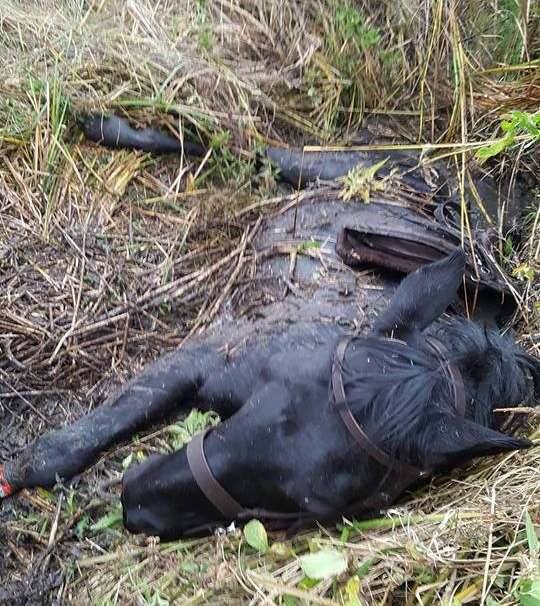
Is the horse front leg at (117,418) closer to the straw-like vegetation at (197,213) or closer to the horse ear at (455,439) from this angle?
the straw-like vegetation at (197,213)

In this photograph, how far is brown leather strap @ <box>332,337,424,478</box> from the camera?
216cm

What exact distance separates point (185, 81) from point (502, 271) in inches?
66.9

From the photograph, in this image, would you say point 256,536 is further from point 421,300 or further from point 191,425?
point 421,300

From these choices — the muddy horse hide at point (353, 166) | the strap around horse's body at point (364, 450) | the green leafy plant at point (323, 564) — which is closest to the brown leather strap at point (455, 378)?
the strap around horse's body at point (364, 450)

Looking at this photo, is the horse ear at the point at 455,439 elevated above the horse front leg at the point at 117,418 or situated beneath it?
elevated above

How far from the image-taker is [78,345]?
3.07 m

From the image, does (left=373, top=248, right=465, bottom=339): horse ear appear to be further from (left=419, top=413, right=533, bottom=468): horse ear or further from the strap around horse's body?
(left=419, top=413, right=533, bottom=468): horse ear

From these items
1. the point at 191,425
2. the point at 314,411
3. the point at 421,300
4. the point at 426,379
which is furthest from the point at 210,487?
the point at 421,300

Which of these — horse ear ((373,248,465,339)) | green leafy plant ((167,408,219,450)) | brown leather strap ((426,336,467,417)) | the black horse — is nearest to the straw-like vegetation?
green leafy plant ((167,408,219,450))

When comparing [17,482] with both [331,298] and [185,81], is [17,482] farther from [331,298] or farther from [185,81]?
[185,81]

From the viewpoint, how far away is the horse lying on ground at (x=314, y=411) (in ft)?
7.14

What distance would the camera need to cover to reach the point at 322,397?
2.25 meters

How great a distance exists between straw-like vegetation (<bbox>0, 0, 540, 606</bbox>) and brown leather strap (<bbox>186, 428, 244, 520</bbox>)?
0.11 meters

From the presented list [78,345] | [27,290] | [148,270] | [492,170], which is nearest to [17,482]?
[78,345]
